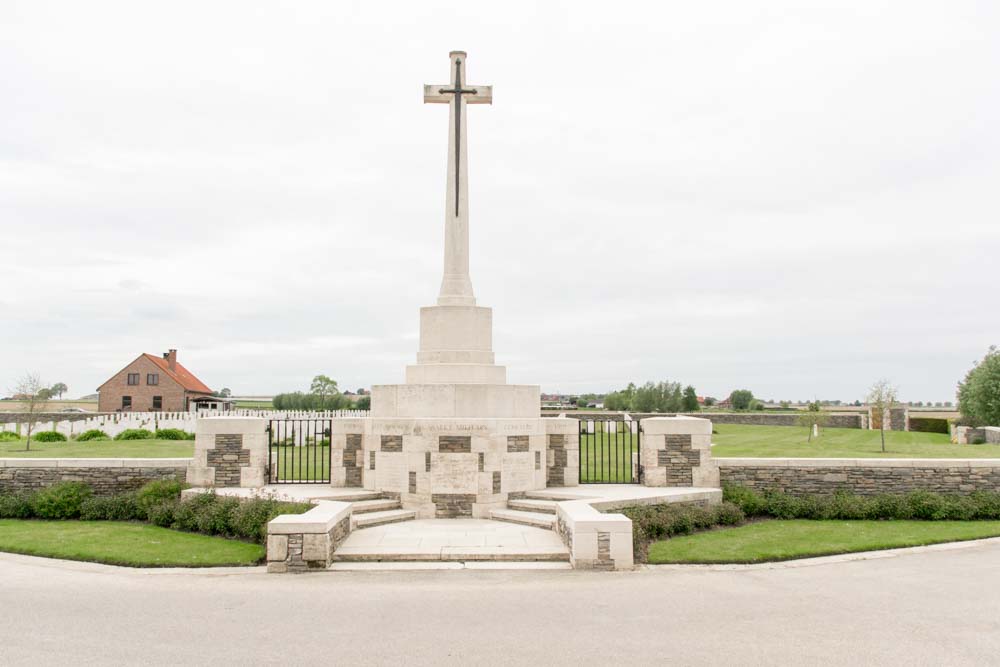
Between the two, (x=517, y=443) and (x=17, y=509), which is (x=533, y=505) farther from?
(x=17, y=509)

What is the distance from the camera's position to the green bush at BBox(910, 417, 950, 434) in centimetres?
3950

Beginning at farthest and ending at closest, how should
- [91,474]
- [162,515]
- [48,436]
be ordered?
[48,436], [91,474], [162,515]

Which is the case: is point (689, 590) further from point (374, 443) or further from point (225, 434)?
point (225, 434)

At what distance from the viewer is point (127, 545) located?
1040 cm

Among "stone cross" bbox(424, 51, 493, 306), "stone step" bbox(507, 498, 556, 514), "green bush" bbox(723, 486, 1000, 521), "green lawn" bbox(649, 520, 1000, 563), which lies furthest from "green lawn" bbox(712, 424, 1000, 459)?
"stone cross" bbox(424, 51, 493, 306)

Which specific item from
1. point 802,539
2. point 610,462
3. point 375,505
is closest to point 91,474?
point 375,505

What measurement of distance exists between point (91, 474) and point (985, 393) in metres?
38.6

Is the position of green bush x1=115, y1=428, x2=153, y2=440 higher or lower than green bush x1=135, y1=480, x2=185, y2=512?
higher

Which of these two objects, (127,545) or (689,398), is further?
(689,398)

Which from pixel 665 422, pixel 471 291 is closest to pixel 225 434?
pixel 471 291

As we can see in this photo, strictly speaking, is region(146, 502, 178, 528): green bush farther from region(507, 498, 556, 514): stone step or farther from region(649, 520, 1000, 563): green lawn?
region(649, 520, 1000, 563): green lawn

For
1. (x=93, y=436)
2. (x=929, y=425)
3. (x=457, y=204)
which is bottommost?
(x=929, y=425)

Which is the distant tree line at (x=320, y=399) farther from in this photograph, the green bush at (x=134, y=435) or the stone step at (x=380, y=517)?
the stone step at (x=380, y=517)

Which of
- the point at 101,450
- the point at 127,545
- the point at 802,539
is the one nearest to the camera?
the point at 127,545
